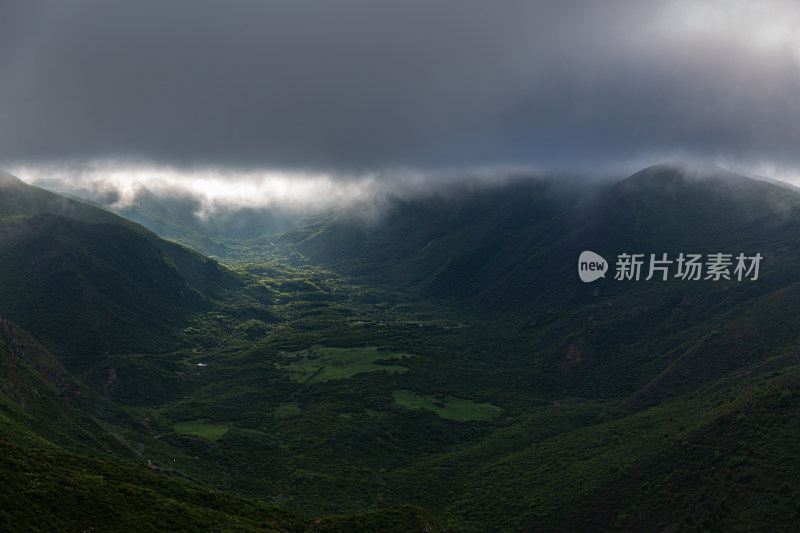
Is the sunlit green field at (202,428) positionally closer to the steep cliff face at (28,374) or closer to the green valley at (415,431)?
the green valley at (415,431)

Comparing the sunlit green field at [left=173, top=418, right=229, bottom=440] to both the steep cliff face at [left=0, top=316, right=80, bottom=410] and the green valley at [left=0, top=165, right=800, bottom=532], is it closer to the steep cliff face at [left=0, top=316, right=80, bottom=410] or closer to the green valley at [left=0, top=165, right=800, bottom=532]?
the green valley at [left=0, top=165, right=800, bottom=532]

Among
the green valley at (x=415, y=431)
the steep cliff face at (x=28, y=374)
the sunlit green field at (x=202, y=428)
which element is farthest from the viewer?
the sunlit green field at (x=202, y=428)

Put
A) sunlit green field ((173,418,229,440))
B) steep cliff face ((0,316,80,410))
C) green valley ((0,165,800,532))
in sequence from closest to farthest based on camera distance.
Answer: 1. green valley ((0,165,800,532))
2. steep cliff face ((0,316,80,410))
3. sunlit green field ((173,418,229,440))

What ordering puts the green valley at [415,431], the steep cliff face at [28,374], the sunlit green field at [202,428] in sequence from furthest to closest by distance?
1. the sunlit green field at [202,428]
2. the steep cliff face at [28,374]
3. the green valley at [415,431]

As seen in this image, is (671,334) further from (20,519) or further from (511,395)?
(20,519)

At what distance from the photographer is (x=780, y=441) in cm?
7850

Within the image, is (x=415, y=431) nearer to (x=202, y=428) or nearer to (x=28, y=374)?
(x=202, y=428)

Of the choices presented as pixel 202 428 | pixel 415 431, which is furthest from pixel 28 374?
pixel 415 431

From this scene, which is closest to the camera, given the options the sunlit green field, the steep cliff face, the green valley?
the green valley

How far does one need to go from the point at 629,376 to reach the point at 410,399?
8299cm

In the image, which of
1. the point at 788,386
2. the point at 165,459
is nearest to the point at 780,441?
the point at 788,386

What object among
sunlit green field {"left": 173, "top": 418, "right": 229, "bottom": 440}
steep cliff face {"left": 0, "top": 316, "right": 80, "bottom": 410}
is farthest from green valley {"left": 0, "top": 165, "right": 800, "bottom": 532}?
sunlit green field {"left": 173, "top": 418, "right": 229, "bottom": 440}

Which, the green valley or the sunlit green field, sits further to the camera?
the sunlit green field

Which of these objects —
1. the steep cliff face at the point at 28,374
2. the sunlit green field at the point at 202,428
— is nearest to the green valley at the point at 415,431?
the steep cliff face at the point at 28,374
